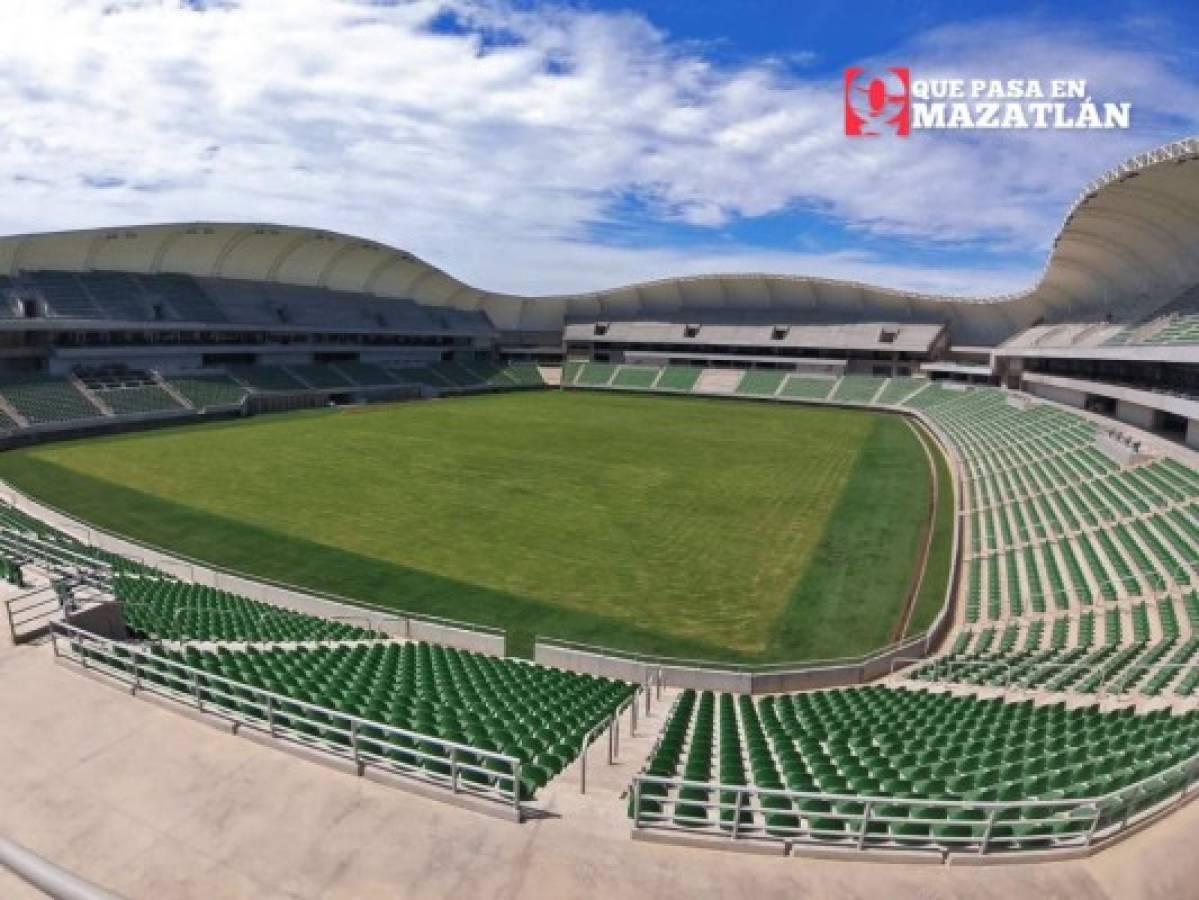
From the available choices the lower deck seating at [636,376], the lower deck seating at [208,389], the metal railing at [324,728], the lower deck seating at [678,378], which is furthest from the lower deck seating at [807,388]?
the metal railing at [324,728]

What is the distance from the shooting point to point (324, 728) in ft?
27.7

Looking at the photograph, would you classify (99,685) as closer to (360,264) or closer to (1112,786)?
(1112,786)

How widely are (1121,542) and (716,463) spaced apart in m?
23.1

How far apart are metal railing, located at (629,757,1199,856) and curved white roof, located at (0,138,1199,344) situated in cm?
3602

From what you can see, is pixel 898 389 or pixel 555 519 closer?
pixel 555 519

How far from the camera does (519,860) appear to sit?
7.15m

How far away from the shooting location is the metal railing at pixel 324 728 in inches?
319

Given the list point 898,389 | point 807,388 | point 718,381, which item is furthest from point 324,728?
point 718,381

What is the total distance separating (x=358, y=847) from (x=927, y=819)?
585 cm

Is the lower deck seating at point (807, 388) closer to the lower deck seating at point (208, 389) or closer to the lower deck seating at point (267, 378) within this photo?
the lower deck seating at point (267, 378)

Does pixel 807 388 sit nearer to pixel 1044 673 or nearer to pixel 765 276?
pixel 765 276

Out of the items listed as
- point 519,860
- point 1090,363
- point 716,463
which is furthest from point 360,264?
point 519,860

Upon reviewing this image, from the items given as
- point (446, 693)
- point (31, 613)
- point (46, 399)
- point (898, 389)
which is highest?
point (898, 389)

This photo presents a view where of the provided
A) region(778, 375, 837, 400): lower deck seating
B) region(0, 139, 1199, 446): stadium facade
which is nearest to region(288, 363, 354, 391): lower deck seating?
region(0, 139, 1199, 446): stadium facade
